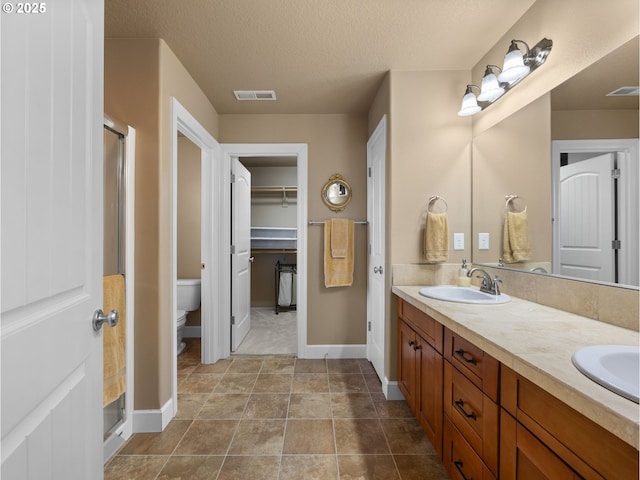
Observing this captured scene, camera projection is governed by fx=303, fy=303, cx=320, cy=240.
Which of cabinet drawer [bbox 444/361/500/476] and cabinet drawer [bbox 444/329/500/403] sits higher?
cabinet drawer [bbox 444/329/500/403]

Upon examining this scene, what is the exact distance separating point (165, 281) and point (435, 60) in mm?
2303

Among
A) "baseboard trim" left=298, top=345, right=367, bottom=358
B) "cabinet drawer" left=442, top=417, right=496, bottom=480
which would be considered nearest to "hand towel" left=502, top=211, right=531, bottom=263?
"cabinet drawer" left=442, top=417, right=496, bottom=480

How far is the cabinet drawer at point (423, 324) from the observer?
1484 mm

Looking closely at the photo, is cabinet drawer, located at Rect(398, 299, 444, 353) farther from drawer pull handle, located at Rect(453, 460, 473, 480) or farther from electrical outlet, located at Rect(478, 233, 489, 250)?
electrical outlet, located at Rect(478, 233, 489, 250)

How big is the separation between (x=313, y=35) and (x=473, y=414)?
2106 millimetres

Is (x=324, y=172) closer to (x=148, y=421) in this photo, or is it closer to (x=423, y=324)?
(x=423, y=324)

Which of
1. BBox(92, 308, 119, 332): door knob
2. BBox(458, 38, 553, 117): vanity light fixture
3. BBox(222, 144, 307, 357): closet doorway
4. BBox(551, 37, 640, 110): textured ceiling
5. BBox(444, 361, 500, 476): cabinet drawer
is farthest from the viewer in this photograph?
BBox(222, 144, 307, 357): closet doorway

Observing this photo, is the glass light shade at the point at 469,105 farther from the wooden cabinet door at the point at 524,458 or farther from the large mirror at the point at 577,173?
the wooden cabinet door at the point at 524,458

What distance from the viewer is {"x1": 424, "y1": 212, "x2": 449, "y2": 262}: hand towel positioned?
2.10m

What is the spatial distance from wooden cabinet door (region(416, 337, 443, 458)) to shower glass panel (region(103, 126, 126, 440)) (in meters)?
1.72

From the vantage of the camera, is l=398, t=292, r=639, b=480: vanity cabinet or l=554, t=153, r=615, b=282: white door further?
l=554, t=153, r=615, b=282: white door

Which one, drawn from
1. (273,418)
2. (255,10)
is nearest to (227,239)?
(273,418)

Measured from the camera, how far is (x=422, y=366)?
169cm

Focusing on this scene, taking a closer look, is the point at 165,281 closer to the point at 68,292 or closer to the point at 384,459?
the point at 68,292
